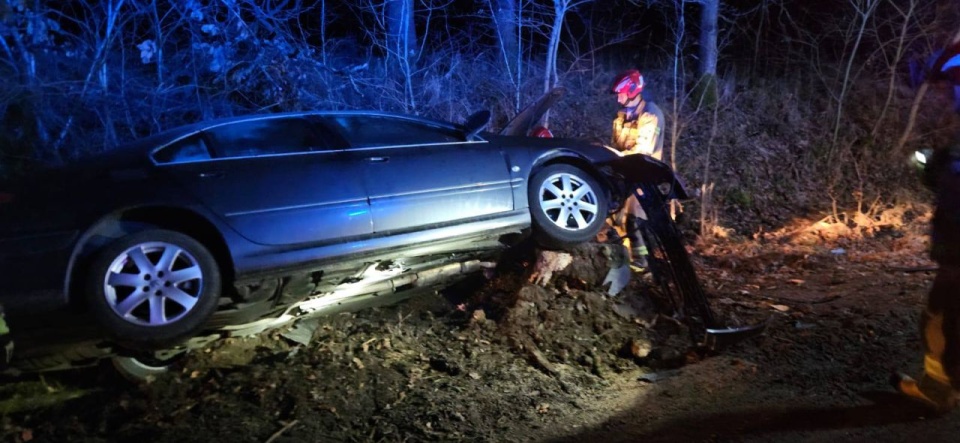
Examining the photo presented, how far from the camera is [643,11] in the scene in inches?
559

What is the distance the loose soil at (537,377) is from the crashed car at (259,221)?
1.23ft

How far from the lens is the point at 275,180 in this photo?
4691mm

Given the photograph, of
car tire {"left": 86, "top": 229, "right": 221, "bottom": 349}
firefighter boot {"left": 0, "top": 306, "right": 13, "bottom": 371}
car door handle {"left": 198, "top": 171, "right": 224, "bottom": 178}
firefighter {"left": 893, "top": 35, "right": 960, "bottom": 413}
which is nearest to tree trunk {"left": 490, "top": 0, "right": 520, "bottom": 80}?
car door handle {"left": 198, "top": 171, "right": 224, "bottom": 178}

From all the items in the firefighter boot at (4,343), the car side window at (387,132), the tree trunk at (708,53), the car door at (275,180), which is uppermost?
the tree trunk at (708,53)

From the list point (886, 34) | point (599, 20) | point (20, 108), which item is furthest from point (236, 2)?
point (886, 34)

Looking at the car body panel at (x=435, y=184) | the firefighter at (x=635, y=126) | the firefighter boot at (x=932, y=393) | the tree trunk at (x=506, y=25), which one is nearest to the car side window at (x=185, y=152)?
the car body panel at (x=435, y=184)

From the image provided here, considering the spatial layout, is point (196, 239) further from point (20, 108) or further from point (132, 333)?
point (20, 108)

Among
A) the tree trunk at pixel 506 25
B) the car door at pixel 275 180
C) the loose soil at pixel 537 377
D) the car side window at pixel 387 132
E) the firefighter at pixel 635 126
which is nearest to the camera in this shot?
the loose soil at pixel 537 377

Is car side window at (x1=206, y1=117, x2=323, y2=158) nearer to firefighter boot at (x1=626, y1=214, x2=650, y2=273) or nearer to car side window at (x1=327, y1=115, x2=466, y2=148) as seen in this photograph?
car side window at (x1=327, y1=115, x2=466, y2=148)

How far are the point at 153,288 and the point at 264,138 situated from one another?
4.20 feet

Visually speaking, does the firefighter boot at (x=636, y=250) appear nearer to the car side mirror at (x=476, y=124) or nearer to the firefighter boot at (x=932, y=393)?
the car side mirror at (x=476, y=124)

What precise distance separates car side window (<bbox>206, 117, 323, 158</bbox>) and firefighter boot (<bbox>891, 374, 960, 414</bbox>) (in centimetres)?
410

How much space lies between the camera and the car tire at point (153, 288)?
13.6 ft

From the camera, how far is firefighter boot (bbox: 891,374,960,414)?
4051 mm
